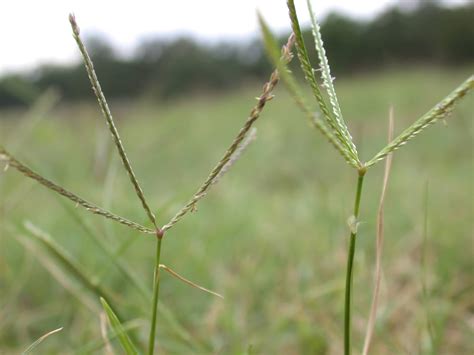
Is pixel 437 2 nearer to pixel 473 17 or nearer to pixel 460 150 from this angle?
pixel 473 17

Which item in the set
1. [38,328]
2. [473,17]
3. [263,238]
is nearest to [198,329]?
[38,328]

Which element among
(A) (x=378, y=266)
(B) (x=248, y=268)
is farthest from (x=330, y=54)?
(A) (x=378, y=266)

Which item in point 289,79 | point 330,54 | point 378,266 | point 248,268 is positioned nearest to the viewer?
point 289,79

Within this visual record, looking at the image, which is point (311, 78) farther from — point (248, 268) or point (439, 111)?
point (248, 268)

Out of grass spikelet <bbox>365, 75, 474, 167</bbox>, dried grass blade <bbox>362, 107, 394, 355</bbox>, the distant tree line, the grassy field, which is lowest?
the grassy field

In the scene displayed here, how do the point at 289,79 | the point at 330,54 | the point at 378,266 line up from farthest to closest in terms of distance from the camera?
the point at 330,54 < the point at 378,266 < the point at 289,79

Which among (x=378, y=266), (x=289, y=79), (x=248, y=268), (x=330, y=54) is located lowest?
(x=248, y=268)

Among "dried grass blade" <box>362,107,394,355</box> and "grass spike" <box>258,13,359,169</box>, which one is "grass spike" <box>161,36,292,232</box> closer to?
"grass spike" <box>258,13,359,169</box>

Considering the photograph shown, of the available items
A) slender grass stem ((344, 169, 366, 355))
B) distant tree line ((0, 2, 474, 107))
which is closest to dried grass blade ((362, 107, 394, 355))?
slender grass stem ((344, 169, 366, 355))
